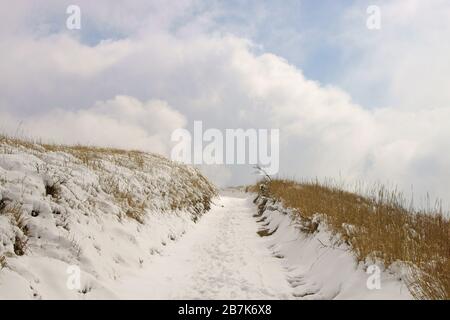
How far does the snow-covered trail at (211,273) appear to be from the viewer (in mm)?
6742

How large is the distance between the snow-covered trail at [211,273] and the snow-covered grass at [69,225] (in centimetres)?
44

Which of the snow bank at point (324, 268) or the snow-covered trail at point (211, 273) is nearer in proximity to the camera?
the snow bank at point (324, 268)

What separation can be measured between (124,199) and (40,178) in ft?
10.1

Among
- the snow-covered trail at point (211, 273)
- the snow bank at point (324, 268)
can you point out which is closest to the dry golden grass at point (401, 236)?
the snow bank at point (324, 268)

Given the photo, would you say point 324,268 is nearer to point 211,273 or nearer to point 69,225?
point 211,273

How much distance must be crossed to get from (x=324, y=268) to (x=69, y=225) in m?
5.44

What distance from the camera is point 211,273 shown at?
316 inches

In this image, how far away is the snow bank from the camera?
5.80 meters

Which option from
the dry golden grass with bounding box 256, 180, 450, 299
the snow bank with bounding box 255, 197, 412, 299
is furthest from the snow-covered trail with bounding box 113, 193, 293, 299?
the dry golden grass with bounding box 256, 180, 450, 299

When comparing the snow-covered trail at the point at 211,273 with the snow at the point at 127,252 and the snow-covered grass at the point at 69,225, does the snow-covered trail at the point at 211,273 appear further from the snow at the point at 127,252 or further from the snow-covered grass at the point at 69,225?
the snow-covered grass at the point at 69,225

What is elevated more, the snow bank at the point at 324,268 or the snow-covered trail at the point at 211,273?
the snow bank at the point at 324,268
